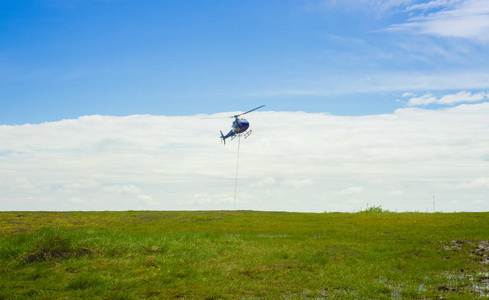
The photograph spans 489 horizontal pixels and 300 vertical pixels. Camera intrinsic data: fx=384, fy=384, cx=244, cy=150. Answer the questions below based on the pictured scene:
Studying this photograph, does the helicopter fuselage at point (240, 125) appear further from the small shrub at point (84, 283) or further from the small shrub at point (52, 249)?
the small shrub at point (84, 283)

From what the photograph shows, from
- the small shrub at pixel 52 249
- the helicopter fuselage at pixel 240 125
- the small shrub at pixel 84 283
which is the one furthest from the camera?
the helicopter fuselage at pixel 240 125

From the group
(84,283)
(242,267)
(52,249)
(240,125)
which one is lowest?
(84,283)

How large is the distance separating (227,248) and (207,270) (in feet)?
18.2

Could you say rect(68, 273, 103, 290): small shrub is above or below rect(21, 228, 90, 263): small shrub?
below

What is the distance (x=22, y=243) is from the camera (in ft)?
61.3

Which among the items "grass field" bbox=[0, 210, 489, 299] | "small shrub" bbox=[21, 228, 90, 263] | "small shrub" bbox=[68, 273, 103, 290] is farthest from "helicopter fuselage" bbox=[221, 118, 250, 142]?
"small shrub" bbox=[68, 273, 103, 290]

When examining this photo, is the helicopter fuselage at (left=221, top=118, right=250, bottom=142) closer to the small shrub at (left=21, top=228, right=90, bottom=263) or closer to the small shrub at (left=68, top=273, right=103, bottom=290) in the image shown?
the small shrub at (left=21, top=228, right=90, bottom=263)

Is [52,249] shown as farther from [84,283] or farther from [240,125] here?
[240,125]

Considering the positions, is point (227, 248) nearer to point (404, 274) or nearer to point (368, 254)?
point (368, 254)

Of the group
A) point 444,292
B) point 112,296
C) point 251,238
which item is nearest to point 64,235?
point 112,296

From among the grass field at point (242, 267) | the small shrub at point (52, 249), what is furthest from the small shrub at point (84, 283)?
the small shrub at point (52, 249)

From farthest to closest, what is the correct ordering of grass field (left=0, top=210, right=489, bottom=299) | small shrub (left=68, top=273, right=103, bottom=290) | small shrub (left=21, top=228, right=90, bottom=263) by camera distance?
small shrub (left=21, top=228, right=90, bottom=263) < small shrub (left=68, top=273, right=103, bottom=290) < grass field (left=0, top=210, right=489, bottom=299)

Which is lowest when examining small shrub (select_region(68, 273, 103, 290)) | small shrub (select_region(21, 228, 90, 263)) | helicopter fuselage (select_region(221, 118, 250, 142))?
small shrub (select_region(68, 273, 103, 290))

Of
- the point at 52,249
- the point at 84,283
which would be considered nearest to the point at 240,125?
the point at 52,249
